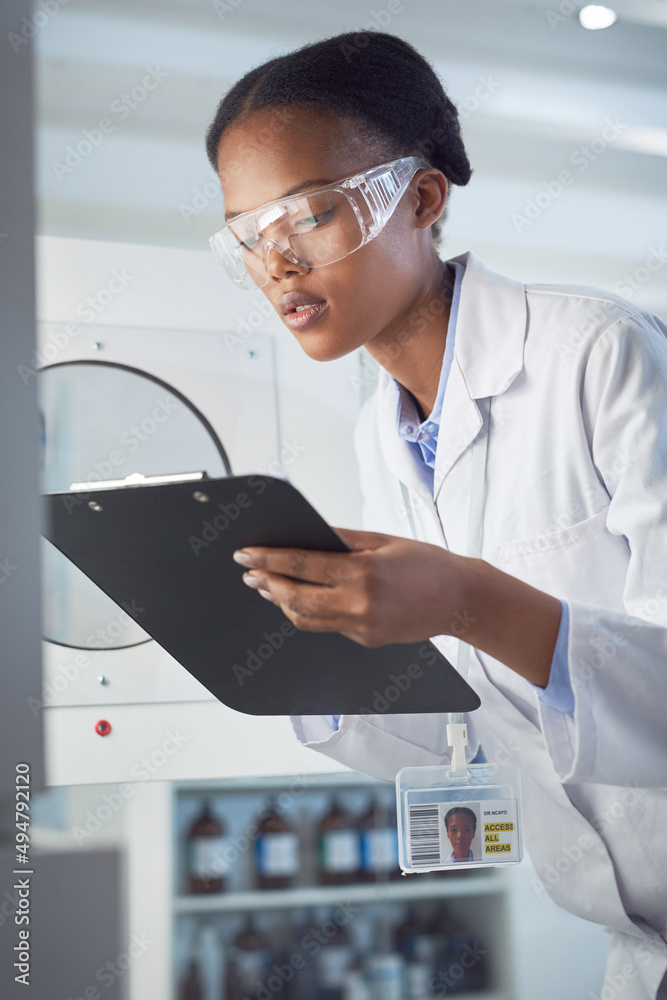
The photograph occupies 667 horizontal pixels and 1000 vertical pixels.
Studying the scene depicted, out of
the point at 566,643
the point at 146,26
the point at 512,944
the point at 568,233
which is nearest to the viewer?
the point at 566,643

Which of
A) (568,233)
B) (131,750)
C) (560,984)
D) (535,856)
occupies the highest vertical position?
(568,233)

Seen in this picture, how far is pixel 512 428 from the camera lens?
4.31ft

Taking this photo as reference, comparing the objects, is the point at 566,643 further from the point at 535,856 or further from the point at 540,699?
the point at 535,856

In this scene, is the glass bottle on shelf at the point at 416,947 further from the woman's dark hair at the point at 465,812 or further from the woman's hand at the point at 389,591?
the woman's hand at the point at 389,591

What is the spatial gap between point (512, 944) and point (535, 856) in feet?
2.07

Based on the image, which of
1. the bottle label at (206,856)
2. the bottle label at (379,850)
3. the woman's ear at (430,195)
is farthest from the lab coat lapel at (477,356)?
the bottle label at (206,856)

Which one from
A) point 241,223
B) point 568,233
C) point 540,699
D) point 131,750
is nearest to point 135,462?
point 131,750

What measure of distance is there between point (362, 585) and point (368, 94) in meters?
0.84

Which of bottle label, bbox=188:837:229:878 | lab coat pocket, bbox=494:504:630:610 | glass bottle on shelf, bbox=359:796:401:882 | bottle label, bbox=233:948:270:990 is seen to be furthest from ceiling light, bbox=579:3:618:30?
bottle label, bbox=233:948:270:990

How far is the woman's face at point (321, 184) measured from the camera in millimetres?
1176

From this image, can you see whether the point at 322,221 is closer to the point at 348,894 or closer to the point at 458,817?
the point at 458,817

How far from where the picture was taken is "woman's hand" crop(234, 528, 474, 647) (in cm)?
75

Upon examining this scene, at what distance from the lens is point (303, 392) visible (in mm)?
1854

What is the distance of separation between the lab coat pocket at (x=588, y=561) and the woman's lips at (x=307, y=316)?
48cm
